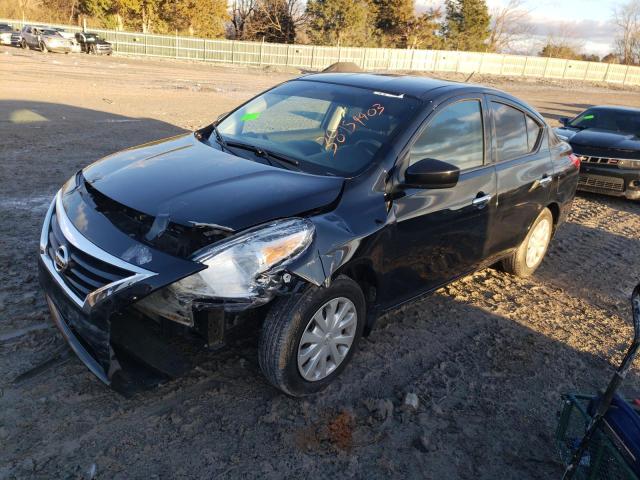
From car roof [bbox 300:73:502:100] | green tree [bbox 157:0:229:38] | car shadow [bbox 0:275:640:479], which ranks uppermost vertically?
green tree [bbox 157:0:229:38]

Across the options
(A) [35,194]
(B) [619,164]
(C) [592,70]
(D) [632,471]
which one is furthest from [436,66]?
(D) [632,471]

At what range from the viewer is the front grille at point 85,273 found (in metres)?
2.56

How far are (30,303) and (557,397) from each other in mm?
3657

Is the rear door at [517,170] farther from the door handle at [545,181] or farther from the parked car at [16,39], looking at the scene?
the parked car at [16,39]

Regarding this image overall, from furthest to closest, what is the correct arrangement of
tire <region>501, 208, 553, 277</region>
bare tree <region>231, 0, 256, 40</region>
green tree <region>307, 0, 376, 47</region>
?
bare tree <region>231, 0, 256, 40</region> → green tree <region>307, 0, 376, 47</region> → tire <region>501, 208, 553, 277</region>

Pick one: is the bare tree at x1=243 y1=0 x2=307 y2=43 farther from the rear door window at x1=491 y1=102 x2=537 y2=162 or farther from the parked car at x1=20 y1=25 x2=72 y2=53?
the rear door window at x1=491 y1=102 x2=537 y2=162

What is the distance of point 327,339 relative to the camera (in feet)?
10.0

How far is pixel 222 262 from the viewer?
260cm

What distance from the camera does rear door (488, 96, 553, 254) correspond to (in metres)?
4.21

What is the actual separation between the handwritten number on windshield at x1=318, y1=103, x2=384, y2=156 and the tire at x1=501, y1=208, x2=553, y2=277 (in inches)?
82.1

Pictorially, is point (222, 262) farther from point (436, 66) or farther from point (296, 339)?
point (436, 66)

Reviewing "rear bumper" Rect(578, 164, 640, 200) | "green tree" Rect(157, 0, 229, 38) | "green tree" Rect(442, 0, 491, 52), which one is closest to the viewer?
"rear bumper" Rect(578, 164, 640, 200)

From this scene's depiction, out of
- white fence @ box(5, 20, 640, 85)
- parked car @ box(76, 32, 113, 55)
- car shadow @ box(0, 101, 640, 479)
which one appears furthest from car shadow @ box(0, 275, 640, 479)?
white fence @ box(5, 20, 640, 85)

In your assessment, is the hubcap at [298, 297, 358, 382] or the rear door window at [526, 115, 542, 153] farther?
the rear door window at [526, 115, 542, 153]
